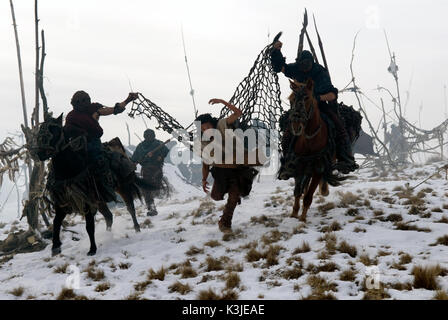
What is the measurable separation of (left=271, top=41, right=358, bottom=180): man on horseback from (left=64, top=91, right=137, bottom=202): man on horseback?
9.89 ft

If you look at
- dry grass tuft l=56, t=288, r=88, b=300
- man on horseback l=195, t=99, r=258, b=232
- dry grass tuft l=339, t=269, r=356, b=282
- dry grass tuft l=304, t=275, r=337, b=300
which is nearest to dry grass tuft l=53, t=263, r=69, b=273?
dry grass tuft l=56, t=288, r=88, b=300

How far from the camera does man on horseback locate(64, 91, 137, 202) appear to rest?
6039 mm

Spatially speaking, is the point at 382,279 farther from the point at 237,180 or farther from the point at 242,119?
the point at 242,119

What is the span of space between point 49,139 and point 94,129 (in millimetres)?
894

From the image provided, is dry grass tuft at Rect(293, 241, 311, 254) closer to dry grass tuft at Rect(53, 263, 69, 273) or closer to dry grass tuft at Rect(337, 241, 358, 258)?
dry grass tuft at Rect(337, 241, 358, 258)

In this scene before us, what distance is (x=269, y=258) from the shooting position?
→ 4621 mm

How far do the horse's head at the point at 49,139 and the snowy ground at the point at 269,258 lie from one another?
1849 millimetres

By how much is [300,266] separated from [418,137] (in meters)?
14.7

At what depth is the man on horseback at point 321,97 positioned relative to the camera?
641cm

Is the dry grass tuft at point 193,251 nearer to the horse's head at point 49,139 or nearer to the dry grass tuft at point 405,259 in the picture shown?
the horse's head at point 49,139

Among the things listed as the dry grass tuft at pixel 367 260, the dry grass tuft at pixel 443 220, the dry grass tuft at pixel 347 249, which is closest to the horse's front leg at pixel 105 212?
the dry grass tuft at pixel 347 249

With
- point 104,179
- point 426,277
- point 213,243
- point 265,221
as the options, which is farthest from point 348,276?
point 104,179

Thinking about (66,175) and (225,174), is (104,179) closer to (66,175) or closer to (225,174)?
(66,175)
